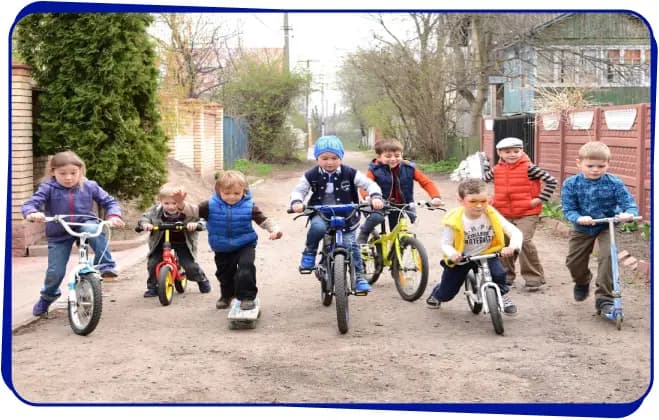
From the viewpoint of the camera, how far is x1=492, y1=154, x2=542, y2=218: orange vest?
6715 mm

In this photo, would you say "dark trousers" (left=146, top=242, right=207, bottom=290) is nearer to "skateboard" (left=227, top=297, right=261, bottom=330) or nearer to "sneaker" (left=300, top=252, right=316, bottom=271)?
"sneaker" (left=300, top=252, right=316, bottom=271)

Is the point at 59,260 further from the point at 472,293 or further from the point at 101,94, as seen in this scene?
the point at 472,293

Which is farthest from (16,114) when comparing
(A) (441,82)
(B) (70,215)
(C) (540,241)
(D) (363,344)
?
(C) (540,241)

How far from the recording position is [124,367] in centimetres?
409

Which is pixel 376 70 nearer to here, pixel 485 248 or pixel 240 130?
pixel 485 248

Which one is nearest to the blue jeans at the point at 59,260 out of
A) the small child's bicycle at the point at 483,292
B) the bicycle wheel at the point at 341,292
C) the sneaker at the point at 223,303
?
the sneaker at the point at 223,303

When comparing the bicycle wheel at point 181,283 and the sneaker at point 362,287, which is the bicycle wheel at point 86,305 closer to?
the bicycle wheel at point 181,283

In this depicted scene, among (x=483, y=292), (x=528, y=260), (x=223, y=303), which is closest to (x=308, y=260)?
(x=223, y=303)

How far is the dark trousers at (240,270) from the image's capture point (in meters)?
5.76

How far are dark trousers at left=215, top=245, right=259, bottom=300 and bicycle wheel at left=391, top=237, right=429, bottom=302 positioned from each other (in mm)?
1273

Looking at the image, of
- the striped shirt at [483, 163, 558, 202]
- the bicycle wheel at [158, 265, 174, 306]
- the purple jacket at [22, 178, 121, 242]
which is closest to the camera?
the purple jacket at [22, 178, 121, 242]

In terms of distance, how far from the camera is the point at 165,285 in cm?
632

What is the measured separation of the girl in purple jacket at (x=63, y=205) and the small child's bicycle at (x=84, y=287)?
7 cm

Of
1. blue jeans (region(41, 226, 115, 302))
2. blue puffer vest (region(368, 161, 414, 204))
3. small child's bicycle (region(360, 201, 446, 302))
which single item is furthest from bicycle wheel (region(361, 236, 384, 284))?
blue jeans (region(41, 226, 115, 302))
